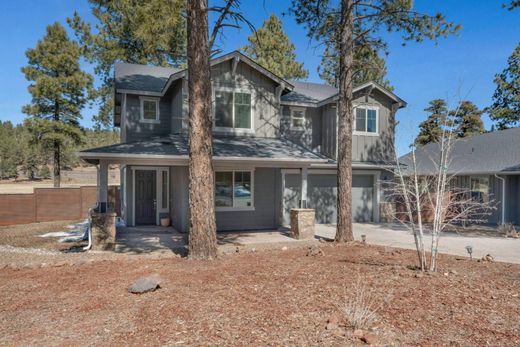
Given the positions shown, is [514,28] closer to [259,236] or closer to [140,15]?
[259,236]

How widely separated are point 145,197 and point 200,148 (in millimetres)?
8013

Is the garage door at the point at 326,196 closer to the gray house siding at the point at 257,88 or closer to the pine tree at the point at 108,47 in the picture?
the gray house siding at the point at 257,88

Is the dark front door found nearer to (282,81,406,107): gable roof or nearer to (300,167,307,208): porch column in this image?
(300,167,307,208): porch column

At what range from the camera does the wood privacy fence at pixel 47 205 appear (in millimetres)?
15828

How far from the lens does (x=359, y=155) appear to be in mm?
16328

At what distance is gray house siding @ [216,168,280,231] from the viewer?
13.3m

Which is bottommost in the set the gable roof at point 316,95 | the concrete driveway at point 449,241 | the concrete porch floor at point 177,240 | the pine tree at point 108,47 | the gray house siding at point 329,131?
the concrete driveway at point 449,241

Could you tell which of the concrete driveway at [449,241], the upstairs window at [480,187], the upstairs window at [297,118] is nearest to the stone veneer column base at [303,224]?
the concrete driveway at [449,241]

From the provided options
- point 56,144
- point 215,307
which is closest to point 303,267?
point 215,307

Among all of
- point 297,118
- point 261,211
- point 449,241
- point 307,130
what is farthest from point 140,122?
point 449,241

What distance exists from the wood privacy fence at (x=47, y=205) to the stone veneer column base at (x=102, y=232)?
265 inches

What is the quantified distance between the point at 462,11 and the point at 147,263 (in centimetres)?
1338

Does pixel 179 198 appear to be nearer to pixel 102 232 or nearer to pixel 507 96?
pixel 102 232

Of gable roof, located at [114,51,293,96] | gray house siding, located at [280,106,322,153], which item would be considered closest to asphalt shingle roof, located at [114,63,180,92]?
gable roof, located at [114,51,293,96]
